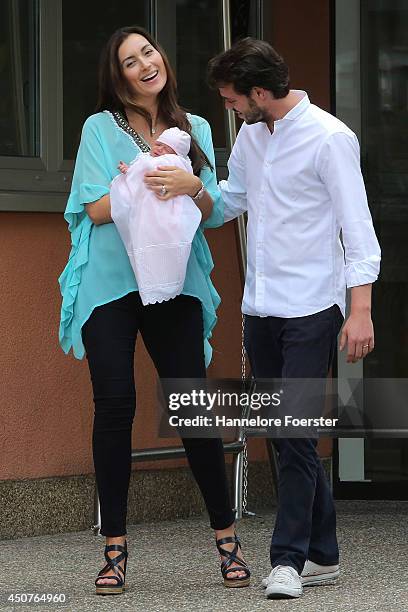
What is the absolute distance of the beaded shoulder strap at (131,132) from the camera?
4.44 metres

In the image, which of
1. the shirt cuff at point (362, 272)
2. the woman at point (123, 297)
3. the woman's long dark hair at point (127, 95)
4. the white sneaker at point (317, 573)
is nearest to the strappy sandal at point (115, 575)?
the woman at point (123, 297)

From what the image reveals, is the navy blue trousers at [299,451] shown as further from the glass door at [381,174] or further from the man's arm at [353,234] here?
the glass door at [381,174]

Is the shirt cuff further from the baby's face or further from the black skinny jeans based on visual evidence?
the baby's face

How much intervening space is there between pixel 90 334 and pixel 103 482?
466 millimetres

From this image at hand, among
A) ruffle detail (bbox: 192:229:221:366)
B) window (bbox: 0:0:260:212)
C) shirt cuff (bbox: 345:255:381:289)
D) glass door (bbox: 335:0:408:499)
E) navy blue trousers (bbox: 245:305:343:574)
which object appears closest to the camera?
shirt cuff (bbox: 345:255:381:289)

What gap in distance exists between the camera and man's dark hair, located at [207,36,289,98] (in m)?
4.24

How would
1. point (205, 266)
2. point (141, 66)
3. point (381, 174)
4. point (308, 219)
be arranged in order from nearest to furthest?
point (308, 219) < point (141, 66) < point (205, 266) < point (381, 174)

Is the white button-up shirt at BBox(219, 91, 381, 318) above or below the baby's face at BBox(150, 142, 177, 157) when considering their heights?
below

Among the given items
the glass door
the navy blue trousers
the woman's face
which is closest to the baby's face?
the woman's face

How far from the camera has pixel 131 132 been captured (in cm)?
446

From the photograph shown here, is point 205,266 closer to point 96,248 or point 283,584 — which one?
point 96,248

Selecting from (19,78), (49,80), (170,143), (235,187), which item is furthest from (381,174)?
(170,143)

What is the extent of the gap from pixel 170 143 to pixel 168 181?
14 centimetres

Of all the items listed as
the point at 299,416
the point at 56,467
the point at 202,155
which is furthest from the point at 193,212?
the point at 56,467
